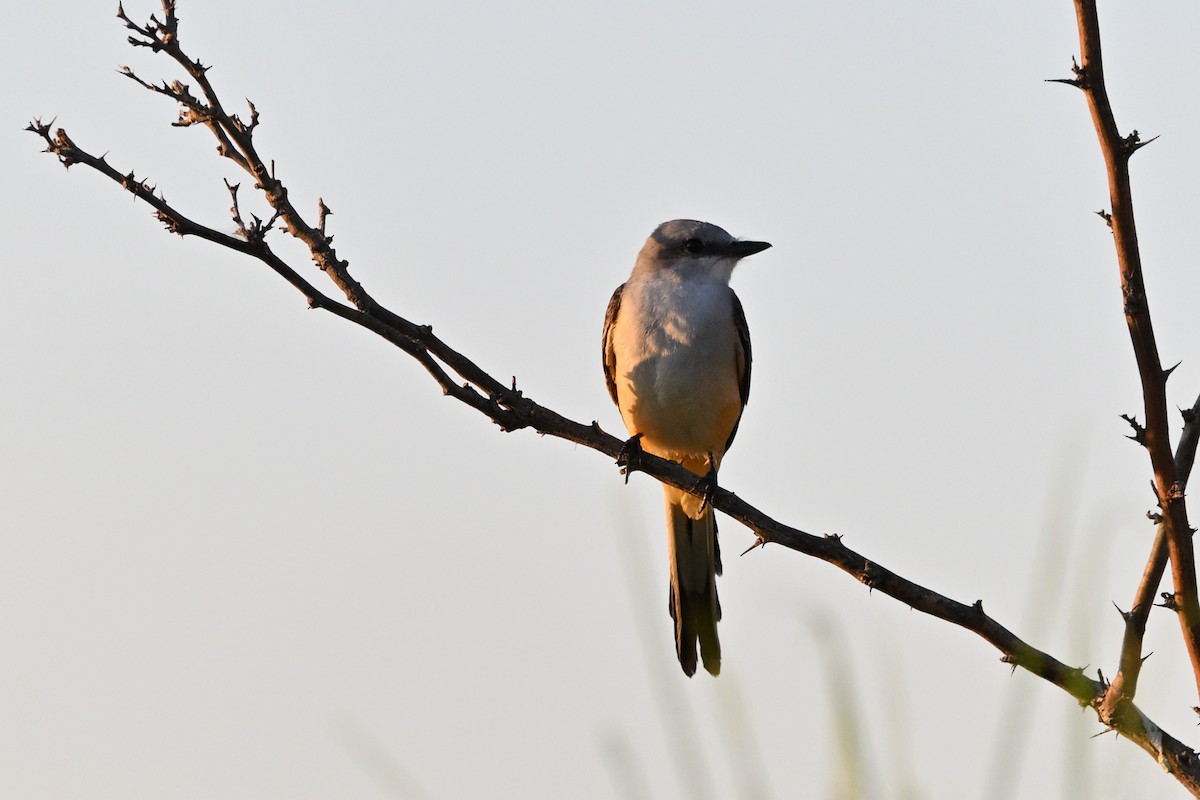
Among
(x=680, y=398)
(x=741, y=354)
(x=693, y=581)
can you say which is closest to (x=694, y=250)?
(x=741, y=354)

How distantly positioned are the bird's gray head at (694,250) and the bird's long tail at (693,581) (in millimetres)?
1332

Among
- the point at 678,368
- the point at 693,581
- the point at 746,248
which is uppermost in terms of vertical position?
the point at 746,248

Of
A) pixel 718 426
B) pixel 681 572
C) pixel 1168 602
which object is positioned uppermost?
pixel 718 426

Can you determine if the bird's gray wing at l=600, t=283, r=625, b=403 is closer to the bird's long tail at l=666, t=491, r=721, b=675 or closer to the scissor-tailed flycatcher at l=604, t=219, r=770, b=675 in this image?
the scissor-tailed flycatcher at l=604, t=219, r=770, b=675

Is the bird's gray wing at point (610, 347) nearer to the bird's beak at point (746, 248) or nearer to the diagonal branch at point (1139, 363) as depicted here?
the bird's beak at point (746, 248)

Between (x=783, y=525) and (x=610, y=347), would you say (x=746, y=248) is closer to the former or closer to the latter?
(x=610, y=347)

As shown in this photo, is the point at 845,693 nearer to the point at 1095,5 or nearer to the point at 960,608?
the point at 960,608

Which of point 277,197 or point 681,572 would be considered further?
point 681,572

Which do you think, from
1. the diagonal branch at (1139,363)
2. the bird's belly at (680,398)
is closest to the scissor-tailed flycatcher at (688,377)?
the bird's belly at (680,398)

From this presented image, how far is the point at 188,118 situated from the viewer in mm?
3611

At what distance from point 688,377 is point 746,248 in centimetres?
107

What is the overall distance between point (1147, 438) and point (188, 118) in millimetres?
2636

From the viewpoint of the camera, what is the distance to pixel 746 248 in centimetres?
770

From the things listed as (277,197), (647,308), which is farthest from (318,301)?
(647,308)
